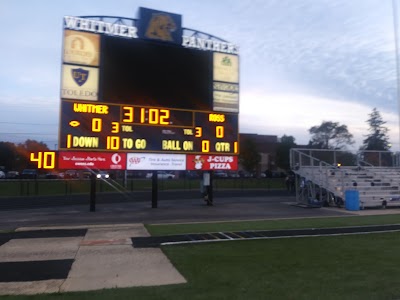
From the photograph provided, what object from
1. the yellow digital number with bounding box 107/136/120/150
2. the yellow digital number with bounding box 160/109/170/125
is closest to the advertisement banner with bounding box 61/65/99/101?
the yellow digital number with bounding box 107/136/120/150

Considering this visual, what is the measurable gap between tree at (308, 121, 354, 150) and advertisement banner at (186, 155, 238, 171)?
7767cm

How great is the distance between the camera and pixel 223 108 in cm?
1955

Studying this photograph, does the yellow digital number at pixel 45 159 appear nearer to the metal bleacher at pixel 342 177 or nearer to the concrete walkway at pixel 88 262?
the concrete walkway at pixel 88 262

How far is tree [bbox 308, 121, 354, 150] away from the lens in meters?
95.6

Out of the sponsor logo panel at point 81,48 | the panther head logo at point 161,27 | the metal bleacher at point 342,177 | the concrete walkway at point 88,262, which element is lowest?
the concrete walkway at point 88,262

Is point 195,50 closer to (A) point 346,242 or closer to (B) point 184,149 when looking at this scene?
(B) point 184,149

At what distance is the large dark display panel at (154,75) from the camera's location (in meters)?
17.6

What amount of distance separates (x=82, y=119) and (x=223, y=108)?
649 centimetres

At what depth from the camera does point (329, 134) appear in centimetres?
9819

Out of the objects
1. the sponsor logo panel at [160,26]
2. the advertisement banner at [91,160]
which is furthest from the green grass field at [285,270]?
the sponsor logo panel at [160,26]

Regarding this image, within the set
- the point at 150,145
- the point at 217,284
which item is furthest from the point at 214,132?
the point at 217,284

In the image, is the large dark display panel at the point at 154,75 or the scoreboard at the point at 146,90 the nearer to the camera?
the scoreboard at the point at 146,90

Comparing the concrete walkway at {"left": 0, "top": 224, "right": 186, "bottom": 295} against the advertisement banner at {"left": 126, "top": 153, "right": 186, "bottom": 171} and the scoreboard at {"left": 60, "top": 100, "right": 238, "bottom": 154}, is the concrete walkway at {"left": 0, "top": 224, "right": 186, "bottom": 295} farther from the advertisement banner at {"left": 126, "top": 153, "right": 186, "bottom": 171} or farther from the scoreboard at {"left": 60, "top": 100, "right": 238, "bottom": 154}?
the advertisement banner at {"left": 126, "top": 153, "right": 186, "bottom": 171}

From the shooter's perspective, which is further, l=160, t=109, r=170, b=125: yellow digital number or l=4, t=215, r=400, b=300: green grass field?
l=160, t=109, r=170, b=125: yellow digital number
